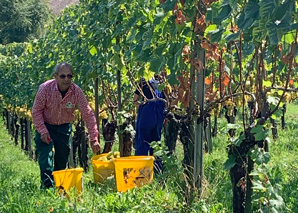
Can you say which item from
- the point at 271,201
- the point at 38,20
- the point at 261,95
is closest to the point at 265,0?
the point at 271,201

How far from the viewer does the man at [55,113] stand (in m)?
5.53

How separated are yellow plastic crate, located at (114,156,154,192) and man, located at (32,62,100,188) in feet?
1.47

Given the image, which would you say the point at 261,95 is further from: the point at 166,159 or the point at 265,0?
the point at 265,0

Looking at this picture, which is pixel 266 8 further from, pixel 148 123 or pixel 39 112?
pixel 148 123

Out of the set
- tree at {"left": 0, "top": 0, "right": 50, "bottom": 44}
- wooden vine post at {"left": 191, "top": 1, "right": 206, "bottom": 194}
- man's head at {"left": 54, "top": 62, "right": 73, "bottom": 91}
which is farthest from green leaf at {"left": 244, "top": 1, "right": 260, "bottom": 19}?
tree at {"left": 0, "top": 0, "right": 50, "bottom": 44}

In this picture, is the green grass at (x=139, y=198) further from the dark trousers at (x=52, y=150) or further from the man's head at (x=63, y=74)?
the man's head at (x=63, y=74)

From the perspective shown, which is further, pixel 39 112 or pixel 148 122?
pixel 148 122

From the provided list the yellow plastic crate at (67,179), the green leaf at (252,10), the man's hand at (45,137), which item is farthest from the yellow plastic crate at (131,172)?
the green leaf at (252,10)

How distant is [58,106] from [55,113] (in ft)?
0.27

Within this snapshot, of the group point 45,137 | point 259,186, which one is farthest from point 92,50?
point 259,186

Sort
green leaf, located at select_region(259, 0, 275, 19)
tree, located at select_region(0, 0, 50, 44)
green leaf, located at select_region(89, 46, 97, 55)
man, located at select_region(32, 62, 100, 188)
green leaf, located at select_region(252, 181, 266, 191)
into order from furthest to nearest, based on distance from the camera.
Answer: tree, located at select_region(0, 0, 50, 44) < green leaf, located at select_region(89, 46, 97, 55) < man, located at select_region(32, 62, 100, 188) < green leaf, located at select_region(252, 181, 266, 191) < green leaf, located at select_region(259, 0, 275, 19)

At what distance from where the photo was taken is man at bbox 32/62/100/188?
5531 millimetres

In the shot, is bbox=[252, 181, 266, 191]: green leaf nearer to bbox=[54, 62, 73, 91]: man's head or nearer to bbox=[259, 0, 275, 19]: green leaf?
bbox=[259, 0, 275, 19]: green leaf

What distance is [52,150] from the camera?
5.83m
